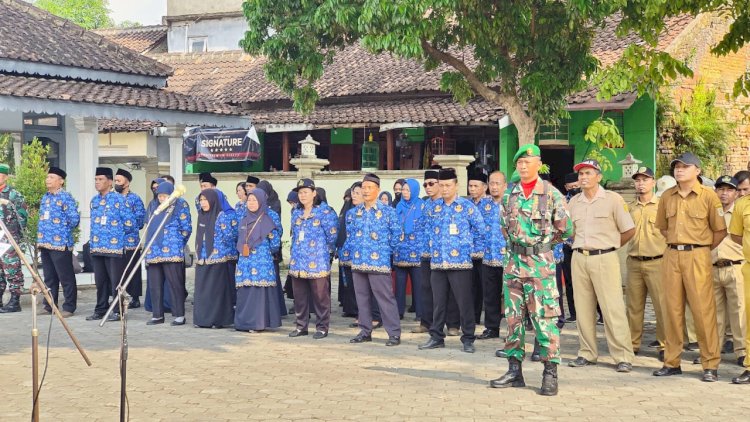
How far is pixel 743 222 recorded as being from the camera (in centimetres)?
799

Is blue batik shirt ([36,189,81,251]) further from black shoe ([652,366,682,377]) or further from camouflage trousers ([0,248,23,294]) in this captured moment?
black shoe ([652,366,682,377])

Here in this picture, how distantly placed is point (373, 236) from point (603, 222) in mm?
2631

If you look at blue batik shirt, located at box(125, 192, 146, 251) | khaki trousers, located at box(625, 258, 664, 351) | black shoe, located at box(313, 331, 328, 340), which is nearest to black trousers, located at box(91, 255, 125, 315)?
blue batik shirt, located at box(125, 192, 146, 251)

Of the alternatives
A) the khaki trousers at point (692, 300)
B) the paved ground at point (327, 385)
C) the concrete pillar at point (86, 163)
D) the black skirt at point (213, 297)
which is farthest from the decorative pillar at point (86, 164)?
the khaki trousers at point (692, 300)

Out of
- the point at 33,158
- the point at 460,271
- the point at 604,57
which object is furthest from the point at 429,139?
the point at 460,271

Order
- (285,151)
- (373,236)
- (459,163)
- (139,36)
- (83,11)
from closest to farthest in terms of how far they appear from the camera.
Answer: (373,236) → (459,163) → (285,151) → (139,36) → (83,11)

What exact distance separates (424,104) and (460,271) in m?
14.0

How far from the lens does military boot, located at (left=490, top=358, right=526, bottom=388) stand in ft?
24.9

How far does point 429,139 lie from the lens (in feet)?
78.0

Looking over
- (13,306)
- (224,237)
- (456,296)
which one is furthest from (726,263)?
(13,306)

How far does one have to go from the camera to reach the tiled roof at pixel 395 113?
2144 cm

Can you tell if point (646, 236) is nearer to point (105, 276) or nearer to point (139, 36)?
point (105, 276)

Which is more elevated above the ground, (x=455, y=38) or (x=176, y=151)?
→ (x=455, y=38)

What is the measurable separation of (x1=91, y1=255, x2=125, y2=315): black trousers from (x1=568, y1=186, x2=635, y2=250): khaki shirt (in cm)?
629
